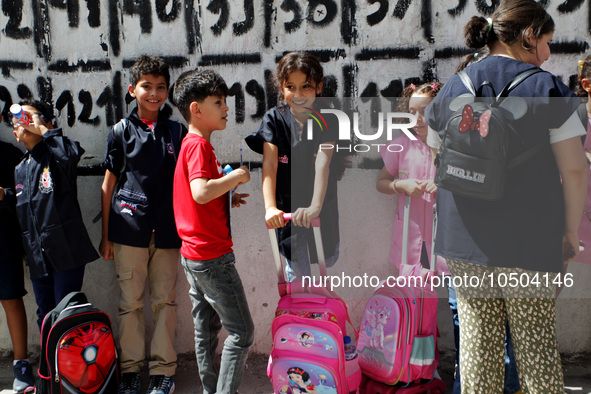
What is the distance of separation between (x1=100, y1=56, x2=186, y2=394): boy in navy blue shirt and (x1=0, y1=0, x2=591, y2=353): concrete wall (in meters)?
0.36

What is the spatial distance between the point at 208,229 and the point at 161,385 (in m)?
1.12

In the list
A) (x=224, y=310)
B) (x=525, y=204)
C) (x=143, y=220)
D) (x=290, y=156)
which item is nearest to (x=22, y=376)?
(x=143, y=220)

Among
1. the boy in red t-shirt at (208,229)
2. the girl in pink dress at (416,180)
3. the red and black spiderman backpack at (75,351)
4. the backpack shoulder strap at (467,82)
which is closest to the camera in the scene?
the backpack shoulder strap at (467,82)

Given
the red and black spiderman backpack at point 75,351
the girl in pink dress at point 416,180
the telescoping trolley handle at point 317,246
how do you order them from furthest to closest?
1. the girl in pink dress at point 416,180
2. the red and black spiderman backpack at point 75,351
3. the telescoping trolley handle at point 317,246

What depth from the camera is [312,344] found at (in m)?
2.65

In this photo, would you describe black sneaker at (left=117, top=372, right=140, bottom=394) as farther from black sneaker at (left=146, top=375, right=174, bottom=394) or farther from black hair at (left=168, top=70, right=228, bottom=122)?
black hair at (left=168, top=70, right=228, bottom=122)

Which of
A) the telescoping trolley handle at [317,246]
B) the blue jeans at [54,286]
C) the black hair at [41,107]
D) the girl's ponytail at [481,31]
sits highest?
the girl's ponytail at [481,31]

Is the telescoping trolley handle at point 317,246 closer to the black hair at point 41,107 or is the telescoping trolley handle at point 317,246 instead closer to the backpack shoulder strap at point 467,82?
the backpack shoulder strap at point 467,82

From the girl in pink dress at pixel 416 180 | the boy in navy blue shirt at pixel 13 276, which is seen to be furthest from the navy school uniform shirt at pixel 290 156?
the boy in navy blue shirt at pixel 13 276

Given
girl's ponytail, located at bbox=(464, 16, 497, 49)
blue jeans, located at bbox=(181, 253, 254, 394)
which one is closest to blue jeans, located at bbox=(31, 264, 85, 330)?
blue jeans, located at bbox=(181, 253, 254, 394)

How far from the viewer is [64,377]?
9.23 ft

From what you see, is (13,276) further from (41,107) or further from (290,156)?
(290,156)

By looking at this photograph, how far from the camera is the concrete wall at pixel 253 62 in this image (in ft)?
10.7

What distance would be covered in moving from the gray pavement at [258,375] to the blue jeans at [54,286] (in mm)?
599
